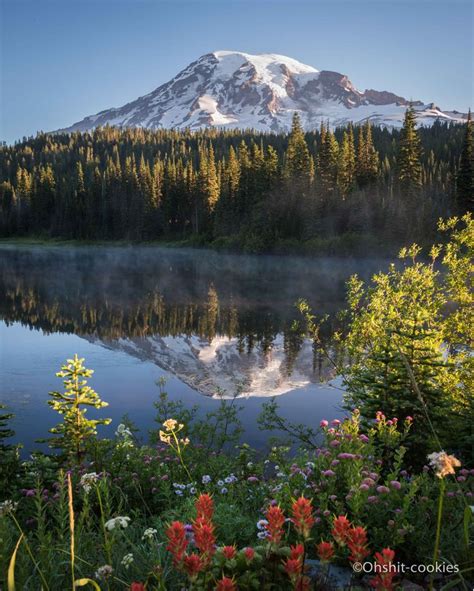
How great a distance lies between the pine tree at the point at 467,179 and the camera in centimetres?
5969

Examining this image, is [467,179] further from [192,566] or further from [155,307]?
[192,566]

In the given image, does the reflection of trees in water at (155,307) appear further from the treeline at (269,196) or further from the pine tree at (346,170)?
the pine tree at (346,170)

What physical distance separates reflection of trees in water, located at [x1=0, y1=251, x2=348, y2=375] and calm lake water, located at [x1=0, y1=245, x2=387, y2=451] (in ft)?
0.22

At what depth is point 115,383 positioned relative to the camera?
16.3 m

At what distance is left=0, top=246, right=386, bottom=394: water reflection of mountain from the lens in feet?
61.2

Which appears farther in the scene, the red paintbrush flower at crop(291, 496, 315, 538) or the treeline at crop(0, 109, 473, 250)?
the treeline at crop(0, 109, 473, 250)

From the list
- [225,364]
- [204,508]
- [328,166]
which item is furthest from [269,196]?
[204,508]

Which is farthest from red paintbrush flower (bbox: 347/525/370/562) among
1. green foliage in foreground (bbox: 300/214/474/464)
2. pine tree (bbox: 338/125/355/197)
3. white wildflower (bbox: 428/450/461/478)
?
pine tree (bbox: 338/125/355/197)

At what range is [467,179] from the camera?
197ft

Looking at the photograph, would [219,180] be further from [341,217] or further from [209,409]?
[209,409]

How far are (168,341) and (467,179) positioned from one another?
164 feet

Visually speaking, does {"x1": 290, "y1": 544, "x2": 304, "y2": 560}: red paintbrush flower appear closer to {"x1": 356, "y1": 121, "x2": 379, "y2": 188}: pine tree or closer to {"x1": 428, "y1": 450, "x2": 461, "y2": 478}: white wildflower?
{"x1": 428, "y1": 450, "x2": 461, "y2": 478}: white wildflower

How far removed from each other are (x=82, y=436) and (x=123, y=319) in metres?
21.3

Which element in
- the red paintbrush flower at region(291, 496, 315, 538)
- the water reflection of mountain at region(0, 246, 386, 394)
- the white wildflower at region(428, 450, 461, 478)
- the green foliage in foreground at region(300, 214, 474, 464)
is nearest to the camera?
the white wildflower at region(428, 450, 461, 478)
